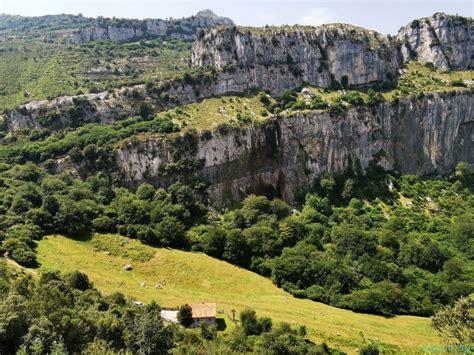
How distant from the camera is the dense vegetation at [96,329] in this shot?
3172 cm

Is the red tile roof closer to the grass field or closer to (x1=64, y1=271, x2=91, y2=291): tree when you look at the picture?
the grass field

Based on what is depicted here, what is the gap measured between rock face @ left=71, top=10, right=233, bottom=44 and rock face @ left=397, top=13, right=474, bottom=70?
64.7 metres

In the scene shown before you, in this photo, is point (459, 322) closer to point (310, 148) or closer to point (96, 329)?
point (96, 329)

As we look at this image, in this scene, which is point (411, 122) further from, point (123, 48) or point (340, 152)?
point (123, 48)

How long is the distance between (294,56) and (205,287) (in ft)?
216

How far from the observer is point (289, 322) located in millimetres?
51281

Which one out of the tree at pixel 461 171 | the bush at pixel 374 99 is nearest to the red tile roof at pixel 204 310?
the bush at pixel 374 99

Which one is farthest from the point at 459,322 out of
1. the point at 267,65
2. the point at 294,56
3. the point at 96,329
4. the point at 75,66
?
the point at 75,66

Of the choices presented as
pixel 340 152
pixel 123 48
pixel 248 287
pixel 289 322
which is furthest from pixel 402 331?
pixel 123 48

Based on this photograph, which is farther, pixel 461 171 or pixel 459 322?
pixel 461 171

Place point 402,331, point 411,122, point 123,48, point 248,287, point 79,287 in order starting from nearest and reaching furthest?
point 79,287
point 402,331
point 248,287
point 411,122
point 123,48

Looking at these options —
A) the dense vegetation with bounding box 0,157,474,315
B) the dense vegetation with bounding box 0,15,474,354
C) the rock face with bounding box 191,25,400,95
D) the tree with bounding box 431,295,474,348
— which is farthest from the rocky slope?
the tree with bounding box 431,295,474,348

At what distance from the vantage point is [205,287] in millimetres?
59781

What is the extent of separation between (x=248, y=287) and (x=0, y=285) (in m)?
30.5
